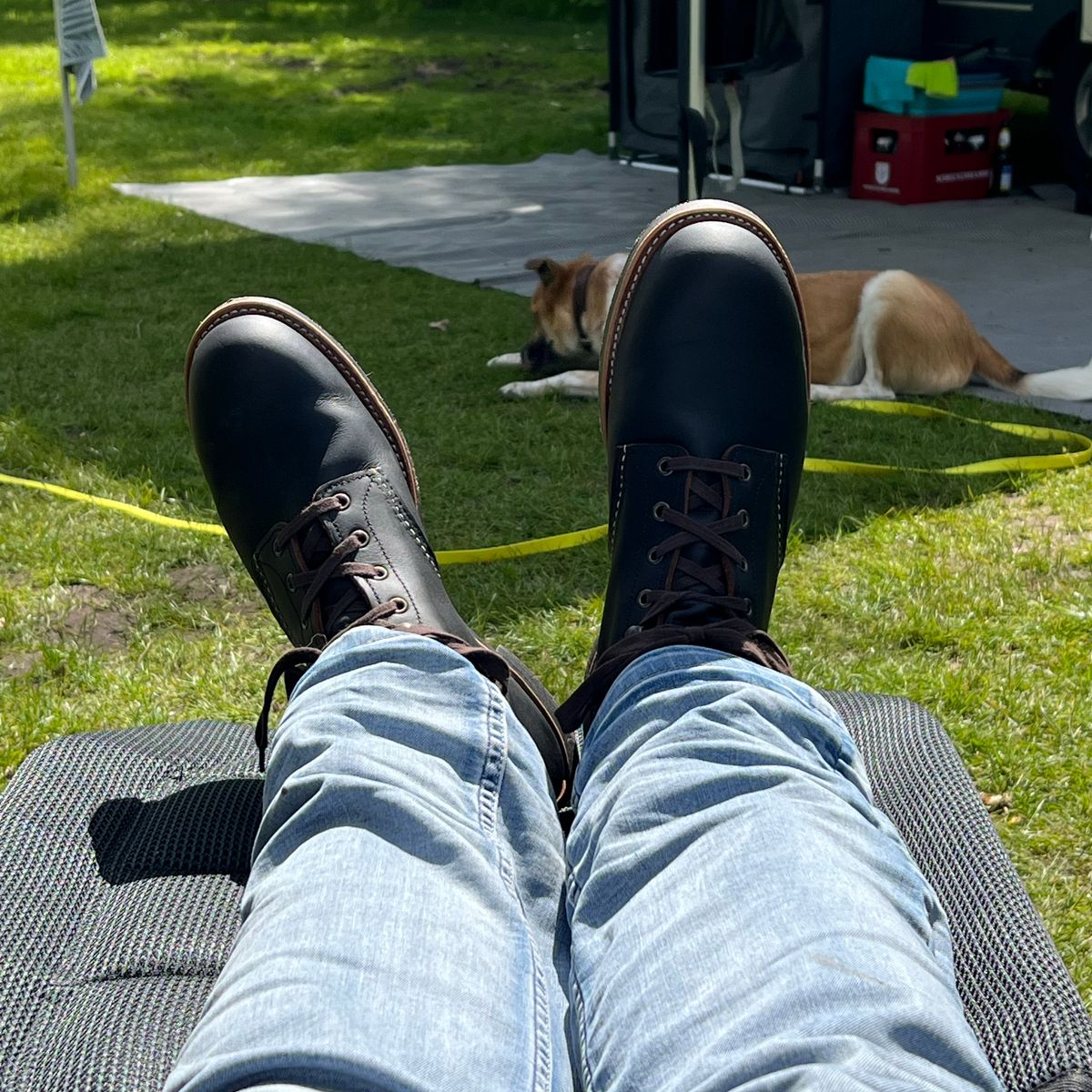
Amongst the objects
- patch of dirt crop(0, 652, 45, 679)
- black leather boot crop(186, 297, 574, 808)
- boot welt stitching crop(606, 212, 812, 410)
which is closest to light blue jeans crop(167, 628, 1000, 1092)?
black leather boot crop(186, 297, 574, 808)

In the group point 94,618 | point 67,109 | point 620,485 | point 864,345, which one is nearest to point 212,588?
point 94,618

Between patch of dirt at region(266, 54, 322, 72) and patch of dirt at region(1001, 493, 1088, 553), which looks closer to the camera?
patch of dirt at region(1001, 493, 1088, 553)

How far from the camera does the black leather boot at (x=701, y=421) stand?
193cm

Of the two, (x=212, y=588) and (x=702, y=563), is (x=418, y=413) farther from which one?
(x=702, y=563)

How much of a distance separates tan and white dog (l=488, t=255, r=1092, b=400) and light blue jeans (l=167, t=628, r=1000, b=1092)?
286cm

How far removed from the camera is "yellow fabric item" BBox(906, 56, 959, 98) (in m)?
7.14

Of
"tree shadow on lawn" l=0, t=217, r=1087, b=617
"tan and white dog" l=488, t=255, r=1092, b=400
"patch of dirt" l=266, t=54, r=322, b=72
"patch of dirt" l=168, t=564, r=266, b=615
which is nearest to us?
"patch of dirt" l=168, t=564, r=266, b=615

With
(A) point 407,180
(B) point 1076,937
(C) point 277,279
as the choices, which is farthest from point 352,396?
(A) point 407,180

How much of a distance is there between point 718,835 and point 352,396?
123cm

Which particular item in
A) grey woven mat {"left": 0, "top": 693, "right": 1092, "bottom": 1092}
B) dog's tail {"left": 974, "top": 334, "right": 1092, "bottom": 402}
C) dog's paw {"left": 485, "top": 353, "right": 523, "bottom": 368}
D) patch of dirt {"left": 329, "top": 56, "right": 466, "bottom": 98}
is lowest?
patch of dirt {"left": 329, "top": 56, "right": 466, "bottom": 98}

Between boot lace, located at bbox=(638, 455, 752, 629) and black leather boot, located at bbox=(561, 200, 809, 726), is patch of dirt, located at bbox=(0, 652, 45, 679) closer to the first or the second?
black leather boot, located at bbox=(561, 200, 809, 726)

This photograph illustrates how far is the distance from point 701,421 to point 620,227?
5.15m

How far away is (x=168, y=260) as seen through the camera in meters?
6.12

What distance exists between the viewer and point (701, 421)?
6.95ft
